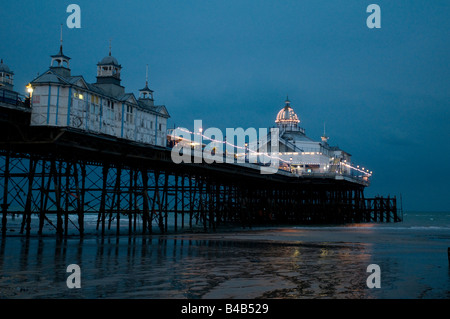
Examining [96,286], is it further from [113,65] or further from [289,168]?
[289,168]

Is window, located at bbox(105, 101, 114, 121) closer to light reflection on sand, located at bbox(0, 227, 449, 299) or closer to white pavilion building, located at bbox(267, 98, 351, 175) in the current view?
light reflection on sand, located at bbox(0, 227, 449, 299)

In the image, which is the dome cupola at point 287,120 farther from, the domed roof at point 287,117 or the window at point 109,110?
the window at point 109,110

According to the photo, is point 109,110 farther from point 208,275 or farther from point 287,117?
point 287,117

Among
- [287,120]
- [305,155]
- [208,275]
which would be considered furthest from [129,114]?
[287,120]

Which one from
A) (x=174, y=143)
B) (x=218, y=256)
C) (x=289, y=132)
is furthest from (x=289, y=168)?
(x=218, y=256)

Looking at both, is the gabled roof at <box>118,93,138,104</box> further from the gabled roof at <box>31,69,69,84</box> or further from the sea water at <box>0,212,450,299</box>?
the sea water at <box>0,212,450,299</box>

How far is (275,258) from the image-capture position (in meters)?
19.5

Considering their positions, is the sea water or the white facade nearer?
the sea water

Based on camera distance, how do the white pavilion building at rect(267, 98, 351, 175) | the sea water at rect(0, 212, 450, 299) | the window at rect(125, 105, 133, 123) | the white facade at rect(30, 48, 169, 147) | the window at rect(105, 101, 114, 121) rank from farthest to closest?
the white pavilion building at rect(267, 98, 351, 175), the window at rect(125, 105, 133, 123), the window at rect(105, 101, 114, 121), the white facade at rect(30, 48, 169, 147), the sea water at rect(0, 212, 450, 299)

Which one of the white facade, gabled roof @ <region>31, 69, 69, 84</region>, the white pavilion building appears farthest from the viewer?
the white pavilion building

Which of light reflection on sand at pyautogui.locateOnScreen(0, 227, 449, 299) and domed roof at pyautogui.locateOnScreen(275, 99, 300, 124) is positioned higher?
domed roof at pyautogui.locateOnScreen(275, 99, 300, 124)

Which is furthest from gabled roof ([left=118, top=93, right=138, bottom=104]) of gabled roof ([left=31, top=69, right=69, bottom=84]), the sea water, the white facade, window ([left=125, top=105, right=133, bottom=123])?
the sea water

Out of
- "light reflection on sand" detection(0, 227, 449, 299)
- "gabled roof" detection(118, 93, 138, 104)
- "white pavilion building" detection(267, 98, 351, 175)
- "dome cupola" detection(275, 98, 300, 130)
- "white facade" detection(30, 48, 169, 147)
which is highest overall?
"dome cupola" detection(275, 98, 300, 130)
